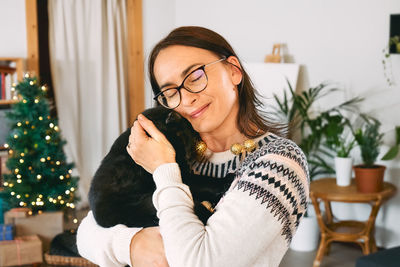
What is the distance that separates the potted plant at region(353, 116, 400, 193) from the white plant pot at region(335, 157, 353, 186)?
3.0 inches

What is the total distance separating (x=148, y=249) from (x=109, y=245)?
0.11m

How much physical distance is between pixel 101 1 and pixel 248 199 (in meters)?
4.49

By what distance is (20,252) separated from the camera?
3496 millimetres

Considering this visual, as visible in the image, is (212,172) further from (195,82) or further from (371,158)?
→ (371,158)

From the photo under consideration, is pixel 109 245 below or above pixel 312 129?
above

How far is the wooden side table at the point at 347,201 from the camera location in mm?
3289

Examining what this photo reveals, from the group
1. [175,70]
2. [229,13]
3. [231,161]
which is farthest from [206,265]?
[229,13]

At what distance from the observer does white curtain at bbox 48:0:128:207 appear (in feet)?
15.9

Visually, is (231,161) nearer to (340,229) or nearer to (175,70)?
(175,70)

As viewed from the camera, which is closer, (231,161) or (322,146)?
(231,161)

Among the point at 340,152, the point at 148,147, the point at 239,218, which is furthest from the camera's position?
the point at 340,152

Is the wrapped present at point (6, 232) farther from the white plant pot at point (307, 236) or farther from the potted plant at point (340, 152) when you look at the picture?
the potted plant at point (340, 152)

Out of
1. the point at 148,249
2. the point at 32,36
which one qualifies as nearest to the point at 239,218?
the point at 148,249

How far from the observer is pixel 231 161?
3.92 ft
